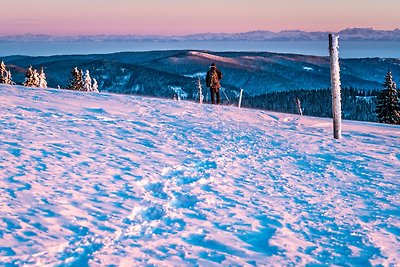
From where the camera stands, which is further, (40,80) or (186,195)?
(40,80)

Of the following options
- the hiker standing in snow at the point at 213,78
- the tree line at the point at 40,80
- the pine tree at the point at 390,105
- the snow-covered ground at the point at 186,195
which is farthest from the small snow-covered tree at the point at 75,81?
the snow-covered ground at the point at 186,195

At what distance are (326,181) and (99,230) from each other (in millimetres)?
5028

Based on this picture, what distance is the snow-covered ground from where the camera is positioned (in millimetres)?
5406

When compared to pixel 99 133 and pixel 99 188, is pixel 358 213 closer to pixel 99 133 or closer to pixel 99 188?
pixel 99 188

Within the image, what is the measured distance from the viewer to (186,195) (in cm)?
742

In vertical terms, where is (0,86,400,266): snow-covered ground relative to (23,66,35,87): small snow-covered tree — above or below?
below

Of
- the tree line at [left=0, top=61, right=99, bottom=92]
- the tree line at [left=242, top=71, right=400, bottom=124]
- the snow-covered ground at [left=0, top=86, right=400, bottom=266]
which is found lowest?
the tree line at [left=242, top=71, right=400, bottom=124]

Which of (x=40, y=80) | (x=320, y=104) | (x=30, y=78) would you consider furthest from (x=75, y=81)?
(x=320, y=104)

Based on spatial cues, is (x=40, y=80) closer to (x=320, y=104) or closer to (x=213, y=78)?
(x=213, y=78)

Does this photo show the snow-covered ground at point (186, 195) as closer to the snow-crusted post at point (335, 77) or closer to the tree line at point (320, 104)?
the snow-crusted post at point (335, 77)

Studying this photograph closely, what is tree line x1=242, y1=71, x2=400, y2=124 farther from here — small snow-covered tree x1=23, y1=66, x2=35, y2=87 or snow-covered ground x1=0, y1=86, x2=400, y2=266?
snow-covered ground x1=0, y1=86, x2=400, y2=266

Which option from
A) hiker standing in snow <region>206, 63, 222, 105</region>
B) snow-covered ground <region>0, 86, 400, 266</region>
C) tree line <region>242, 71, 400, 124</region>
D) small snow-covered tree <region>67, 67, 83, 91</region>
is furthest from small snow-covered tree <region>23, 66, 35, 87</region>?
tree line <region>242, 71, 400, 124</region>

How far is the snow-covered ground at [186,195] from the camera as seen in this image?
5406 millimetres

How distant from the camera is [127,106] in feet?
54.6
